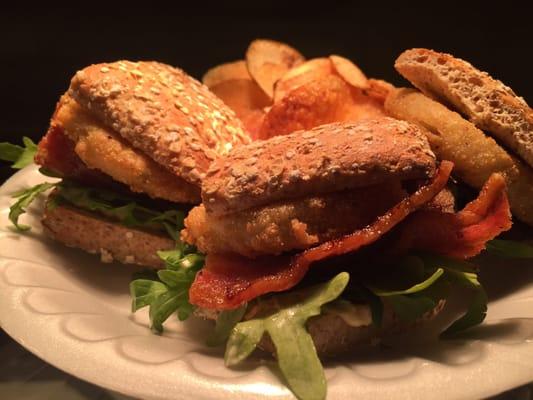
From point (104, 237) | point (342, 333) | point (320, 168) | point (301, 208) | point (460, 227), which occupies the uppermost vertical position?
point (320, 168)

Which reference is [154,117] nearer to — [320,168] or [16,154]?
[320,168]

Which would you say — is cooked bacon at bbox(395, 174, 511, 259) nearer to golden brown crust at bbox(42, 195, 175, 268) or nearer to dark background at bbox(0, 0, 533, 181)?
golden brown crust at bbox(42, 195, 175, 268)

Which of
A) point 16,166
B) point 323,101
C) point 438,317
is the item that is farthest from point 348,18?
point 438,317

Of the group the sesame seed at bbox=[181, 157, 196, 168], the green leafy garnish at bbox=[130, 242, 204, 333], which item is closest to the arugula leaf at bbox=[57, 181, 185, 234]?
the sesame seed at bbox=[181, 157, 196, 168]

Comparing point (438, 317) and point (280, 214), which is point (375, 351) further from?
point (280, 214)

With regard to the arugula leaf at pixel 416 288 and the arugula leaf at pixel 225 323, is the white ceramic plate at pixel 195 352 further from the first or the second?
the arugula leaf at pixel 416 288

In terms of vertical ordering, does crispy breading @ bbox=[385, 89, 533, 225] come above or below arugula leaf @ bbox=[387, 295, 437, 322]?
above

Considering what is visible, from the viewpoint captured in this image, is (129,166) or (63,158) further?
(63,158)

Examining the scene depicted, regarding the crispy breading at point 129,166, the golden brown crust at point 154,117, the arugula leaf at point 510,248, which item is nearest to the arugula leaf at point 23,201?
the crispy breading at point 129,166

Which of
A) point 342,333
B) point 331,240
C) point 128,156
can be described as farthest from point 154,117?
point 342,333
